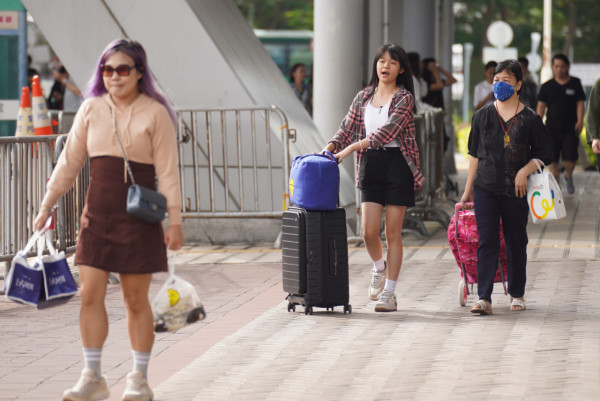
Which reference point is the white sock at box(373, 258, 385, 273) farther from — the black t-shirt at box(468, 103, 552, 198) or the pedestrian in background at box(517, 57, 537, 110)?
Result: the pedestrian in background at box(517, 57, 537, 110)

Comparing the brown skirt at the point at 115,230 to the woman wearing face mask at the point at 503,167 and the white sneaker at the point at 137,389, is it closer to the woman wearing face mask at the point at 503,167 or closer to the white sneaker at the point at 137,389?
the white sneaker at the point at 137,389

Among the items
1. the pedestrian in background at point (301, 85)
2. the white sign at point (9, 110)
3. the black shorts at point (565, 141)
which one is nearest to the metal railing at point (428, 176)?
the black shorts at point (565, 141)

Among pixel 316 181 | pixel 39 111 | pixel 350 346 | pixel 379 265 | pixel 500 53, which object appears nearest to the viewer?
pixel 350 346

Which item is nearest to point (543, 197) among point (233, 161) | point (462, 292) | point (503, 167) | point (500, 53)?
point (503, 167)

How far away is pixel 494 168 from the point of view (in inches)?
295

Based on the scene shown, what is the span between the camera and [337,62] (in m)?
12.5

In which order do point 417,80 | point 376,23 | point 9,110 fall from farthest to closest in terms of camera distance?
point 376,23 < point 9,110 < point 417,80

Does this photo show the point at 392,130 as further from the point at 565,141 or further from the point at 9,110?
the point at 565,141

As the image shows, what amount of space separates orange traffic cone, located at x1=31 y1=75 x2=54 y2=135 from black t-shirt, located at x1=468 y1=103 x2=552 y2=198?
174 inches

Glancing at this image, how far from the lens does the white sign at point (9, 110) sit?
571 inches

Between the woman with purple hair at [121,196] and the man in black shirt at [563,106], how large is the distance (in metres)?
10.8

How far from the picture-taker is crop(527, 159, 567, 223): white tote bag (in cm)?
742

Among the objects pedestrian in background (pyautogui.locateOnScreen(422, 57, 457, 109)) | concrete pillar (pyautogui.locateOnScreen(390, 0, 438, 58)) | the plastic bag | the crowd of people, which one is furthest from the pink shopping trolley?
concrete pillar (pyautogui.locateOnScreen(390, 0, 438, 58))

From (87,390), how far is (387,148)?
10.4 feet
